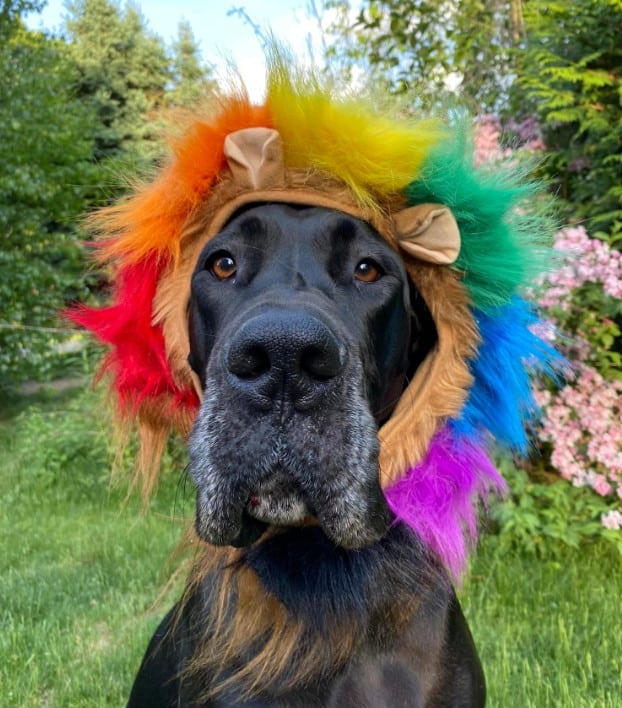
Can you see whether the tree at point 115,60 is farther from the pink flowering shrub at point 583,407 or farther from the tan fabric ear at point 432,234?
the tan fabric ear at point 432,234

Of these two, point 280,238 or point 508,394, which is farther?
point 508,394

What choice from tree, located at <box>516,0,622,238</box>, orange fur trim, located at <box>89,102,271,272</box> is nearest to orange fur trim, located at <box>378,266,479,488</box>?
orange fur trim, located at <box>89,102,271,272</box>

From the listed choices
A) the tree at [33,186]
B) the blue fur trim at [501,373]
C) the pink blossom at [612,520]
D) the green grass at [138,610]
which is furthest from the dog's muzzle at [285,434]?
the tree at [33,186]

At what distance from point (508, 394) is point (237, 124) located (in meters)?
0.93

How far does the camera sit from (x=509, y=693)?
253cm

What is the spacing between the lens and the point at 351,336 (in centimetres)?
137

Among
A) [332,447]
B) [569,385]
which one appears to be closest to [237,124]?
[332,447]

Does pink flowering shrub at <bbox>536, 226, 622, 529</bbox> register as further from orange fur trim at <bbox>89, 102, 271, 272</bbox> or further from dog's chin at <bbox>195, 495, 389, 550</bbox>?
dog's chin at <bbox>195, 495, 389, 550</bbox>

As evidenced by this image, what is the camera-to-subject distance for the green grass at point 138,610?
2646mm

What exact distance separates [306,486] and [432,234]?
0.67 meters

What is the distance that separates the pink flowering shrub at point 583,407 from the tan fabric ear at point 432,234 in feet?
5.84

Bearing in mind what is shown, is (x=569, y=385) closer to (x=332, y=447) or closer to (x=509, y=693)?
(x=509, y=693)

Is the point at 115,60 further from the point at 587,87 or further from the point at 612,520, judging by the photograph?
the point at 612,520

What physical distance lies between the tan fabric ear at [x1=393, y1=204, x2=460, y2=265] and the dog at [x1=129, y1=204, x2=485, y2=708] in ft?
0.20
